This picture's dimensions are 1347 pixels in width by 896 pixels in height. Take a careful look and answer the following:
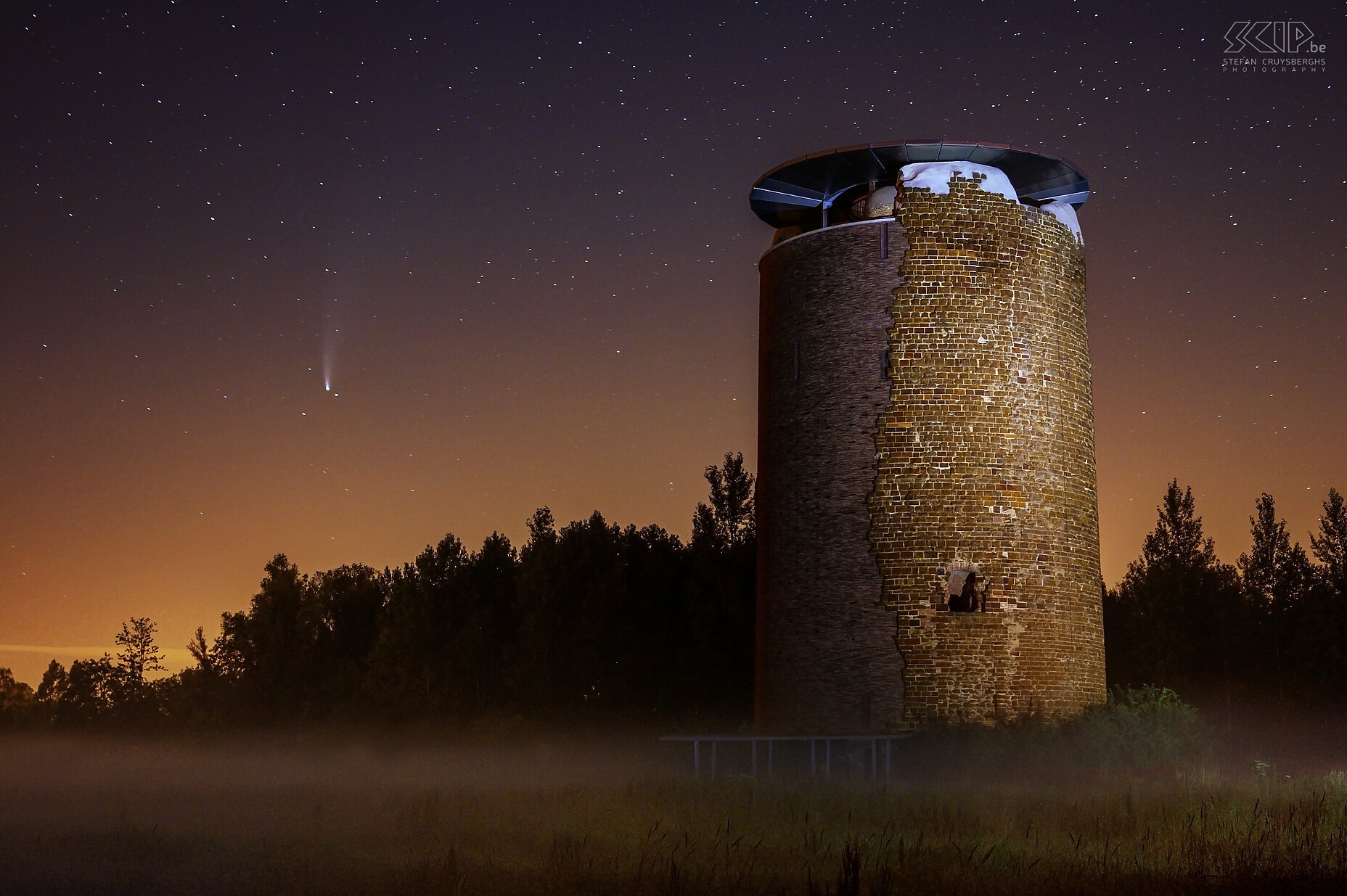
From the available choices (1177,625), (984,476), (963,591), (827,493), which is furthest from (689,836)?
(1177,625)

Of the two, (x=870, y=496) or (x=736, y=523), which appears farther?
(x=736, y=523)

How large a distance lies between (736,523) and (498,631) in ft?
35.3

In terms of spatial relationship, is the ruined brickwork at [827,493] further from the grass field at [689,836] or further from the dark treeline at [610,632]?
the dark treeline at [610,632]

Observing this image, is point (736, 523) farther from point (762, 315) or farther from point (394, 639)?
point (762, 315)

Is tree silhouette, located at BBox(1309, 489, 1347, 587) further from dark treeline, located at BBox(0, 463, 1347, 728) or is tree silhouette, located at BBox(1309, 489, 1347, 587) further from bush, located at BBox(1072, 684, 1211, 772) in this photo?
bush, located at BBox(1072, 684, 1211, 772)

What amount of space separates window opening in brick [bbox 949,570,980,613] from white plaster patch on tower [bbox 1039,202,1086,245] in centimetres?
749

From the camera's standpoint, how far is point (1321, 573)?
57.8 meters

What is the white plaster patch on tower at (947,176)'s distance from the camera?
24.2 meters

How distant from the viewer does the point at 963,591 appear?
23.0 metres

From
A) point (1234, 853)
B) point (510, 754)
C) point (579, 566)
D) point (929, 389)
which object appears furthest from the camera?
point (579, 566)

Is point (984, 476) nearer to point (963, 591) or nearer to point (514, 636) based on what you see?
point (963, 591)

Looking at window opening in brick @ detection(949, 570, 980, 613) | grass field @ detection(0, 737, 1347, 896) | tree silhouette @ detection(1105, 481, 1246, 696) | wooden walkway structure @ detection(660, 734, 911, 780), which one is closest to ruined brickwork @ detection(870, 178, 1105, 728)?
window opening in brick @ detection(949, 570, 980, 613)

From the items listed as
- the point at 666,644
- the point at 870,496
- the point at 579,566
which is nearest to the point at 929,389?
the point at 870,496

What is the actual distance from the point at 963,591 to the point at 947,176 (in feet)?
25.6
